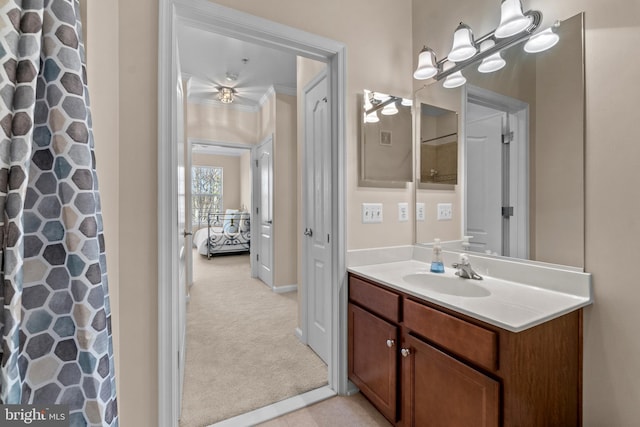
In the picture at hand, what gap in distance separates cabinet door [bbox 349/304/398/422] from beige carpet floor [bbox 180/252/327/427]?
14.1 inches

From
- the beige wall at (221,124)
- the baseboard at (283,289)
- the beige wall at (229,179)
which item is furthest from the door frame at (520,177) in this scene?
the beige wall at (229,179)

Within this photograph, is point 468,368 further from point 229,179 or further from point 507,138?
point 229,179

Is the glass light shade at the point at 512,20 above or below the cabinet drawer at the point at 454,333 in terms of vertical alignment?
above

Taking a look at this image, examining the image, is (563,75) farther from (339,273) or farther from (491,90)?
(339,273)

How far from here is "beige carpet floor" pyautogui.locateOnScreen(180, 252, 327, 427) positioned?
1737mm

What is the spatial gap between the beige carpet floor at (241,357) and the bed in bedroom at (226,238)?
263 centimetres

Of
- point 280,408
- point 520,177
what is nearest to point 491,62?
point 520,177

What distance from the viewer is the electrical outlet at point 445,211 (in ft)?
6.16

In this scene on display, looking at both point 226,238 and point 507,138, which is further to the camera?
point 226,238

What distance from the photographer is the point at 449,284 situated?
5.12 feet

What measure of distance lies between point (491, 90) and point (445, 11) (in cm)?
66

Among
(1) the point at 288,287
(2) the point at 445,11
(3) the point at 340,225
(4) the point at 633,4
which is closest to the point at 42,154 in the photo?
(3) the point at 340,225

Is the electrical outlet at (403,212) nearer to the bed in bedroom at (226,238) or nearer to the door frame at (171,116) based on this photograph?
the door frame at (171,116)

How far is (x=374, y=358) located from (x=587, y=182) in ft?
4.29
